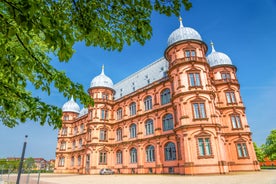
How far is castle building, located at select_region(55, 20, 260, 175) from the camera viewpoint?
22.6 meters

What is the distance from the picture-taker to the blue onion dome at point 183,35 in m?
27.2

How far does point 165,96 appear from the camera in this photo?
97.1ft

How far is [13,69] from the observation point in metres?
3.67

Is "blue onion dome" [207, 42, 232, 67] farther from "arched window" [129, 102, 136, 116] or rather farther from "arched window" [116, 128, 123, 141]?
"arched window" [116, 128, 123, 141]

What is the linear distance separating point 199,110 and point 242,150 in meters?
10.8

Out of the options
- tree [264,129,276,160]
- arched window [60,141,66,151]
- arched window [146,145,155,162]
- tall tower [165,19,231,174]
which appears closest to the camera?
tall tower [165,19,231,174]

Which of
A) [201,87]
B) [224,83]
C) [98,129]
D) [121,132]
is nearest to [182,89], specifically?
[201,87]

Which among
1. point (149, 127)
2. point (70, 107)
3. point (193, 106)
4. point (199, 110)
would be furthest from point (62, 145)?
point (199, 110)

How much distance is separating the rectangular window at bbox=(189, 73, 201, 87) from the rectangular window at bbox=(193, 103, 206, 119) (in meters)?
2.73

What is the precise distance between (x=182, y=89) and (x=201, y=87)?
2454mm

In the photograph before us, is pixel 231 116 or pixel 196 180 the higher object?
pixel 231 116

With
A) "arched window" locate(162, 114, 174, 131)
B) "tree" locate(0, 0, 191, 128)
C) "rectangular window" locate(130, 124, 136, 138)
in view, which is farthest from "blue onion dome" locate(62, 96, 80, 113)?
"tree" locate(0, 0, 191, 128)

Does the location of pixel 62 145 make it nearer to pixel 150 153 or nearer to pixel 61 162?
pixel 61 162

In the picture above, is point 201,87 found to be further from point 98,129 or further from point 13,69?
point 13,69
